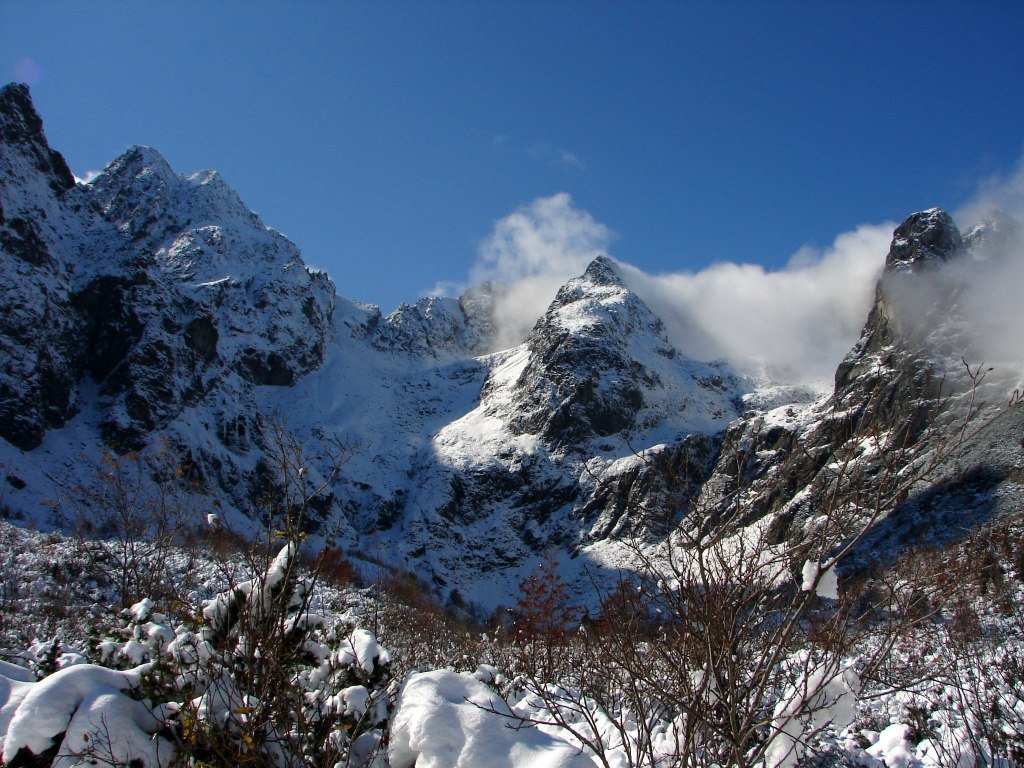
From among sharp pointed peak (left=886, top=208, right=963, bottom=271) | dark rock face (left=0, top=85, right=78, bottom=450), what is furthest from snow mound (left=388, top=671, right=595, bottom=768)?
sharp pointed peak (left=886, top=208, right=963, bottom=271)

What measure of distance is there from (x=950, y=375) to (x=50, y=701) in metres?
84.4

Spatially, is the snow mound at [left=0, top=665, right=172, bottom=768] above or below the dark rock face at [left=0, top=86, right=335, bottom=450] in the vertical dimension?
below

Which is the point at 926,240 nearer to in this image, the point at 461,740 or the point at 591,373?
the point at 591,373

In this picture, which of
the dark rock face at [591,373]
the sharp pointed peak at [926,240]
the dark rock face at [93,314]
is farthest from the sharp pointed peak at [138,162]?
the sharp pointed peak at [926,240]

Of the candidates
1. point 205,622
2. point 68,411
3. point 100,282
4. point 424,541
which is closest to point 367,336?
point 424,541

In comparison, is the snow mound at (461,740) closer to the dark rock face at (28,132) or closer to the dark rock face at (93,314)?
the dark rock face at (93,314)

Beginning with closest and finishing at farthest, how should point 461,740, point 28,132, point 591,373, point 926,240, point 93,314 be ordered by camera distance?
point 461,740
point 93,314
point 28,132
point 926,240
point 591,373

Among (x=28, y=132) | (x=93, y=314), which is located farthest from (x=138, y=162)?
(x=93, y=314)

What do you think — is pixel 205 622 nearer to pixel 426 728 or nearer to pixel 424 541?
pixel 426 728

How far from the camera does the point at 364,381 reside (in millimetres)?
144250

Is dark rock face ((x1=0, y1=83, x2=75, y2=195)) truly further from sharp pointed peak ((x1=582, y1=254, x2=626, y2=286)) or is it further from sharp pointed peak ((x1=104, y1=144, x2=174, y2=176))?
sharp pointed peak ((x1=582, y1=254, x2=626, y2=286))

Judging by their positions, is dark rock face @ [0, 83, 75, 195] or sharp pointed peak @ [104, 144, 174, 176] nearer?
dark rock face @ [0, 83, 75, 195]

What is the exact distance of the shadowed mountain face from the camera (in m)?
67.1

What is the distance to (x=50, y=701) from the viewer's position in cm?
384
